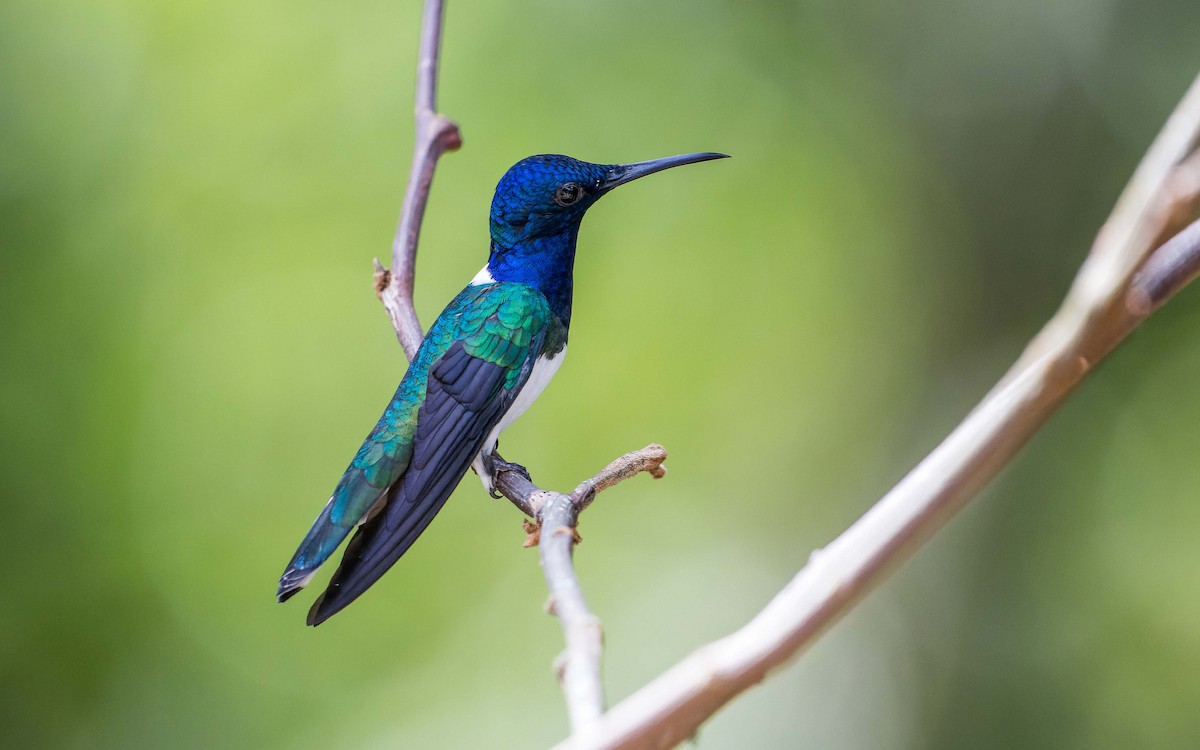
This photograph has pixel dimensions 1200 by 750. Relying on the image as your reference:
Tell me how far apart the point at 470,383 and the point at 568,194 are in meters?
0.51

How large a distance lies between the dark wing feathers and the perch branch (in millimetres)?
130

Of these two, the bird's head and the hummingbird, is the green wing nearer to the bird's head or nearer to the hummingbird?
the hummingbird

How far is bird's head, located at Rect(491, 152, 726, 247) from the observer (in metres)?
2.17

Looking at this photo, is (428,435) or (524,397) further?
(524,397)

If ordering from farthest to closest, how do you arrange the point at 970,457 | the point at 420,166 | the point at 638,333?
the point at 638,333 < the point at 420,166 < the point at 970,457

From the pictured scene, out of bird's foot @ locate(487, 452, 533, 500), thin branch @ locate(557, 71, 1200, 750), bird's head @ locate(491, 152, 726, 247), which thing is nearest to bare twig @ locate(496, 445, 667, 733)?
thin branch @ locate(557, 71, 1200, 750)

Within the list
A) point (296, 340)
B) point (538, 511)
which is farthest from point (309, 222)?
point (538, 511)

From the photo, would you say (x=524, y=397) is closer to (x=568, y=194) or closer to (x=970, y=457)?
(x=568, y=194)

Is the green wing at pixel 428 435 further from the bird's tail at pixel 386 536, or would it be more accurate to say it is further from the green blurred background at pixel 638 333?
the green blurred background at pixel 638 333

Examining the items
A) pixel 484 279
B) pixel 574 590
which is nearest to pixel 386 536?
pixel 574 590

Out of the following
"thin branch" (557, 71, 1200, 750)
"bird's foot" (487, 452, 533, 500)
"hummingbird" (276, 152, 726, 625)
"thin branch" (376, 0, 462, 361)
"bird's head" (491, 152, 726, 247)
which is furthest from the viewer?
"bird's head" (491, 152, 726, 247)

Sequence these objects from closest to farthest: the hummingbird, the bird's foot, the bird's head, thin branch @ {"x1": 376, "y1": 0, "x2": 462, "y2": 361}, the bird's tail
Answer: the bird's tail < the hummingbird < thin branch @ {"x1": 376, "y1": 0, "x2": 462, "y2": 361} < the bird's foot < the bird's head

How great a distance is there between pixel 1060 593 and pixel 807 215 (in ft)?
6.52

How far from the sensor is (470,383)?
74.4 inches
